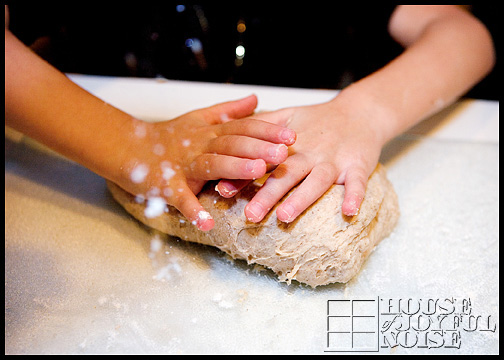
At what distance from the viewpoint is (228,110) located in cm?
67

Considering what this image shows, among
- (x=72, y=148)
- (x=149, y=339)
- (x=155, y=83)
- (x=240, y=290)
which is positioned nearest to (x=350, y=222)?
(x=240, y=290)

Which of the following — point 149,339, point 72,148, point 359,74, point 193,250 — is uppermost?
point 359,74

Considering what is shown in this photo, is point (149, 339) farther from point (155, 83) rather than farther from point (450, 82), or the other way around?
point (450, 82)

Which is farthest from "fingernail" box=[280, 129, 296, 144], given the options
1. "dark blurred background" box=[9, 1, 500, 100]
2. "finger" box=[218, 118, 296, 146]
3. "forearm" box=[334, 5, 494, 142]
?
"dark blurred background" box=[9, 1, 500, 100]

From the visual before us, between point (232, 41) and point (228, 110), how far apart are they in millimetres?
378

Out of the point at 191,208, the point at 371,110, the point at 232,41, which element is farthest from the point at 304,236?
the point at 232,41

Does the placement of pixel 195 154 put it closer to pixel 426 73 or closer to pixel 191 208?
pixel 191 208

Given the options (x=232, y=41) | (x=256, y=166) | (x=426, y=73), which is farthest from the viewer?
(x=232, y=41)

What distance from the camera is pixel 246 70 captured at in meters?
1.02

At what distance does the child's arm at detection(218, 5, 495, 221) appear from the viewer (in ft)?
1.80

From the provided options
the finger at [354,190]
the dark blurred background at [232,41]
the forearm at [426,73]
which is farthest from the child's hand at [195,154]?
the dark blurred background at [232,41]

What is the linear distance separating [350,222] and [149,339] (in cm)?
29

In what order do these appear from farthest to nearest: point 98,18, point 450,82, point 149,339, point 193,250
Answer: point 98,18
point 450,82
point 193,250
point 149,339

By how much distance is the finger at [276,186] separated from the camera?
0.52 meters
